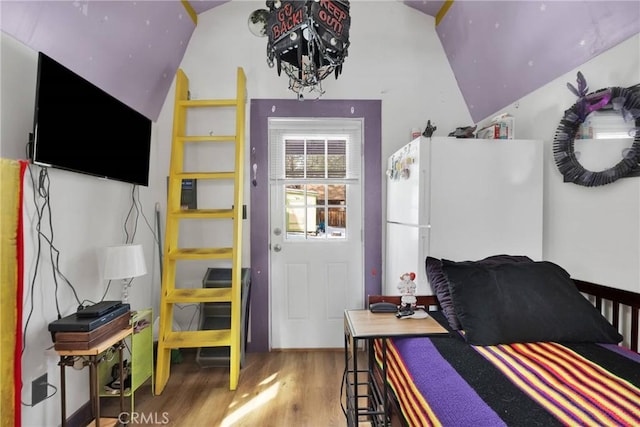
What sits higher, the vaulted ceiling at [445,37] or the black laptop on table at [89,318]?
the vaulted ceiling at [445,37]

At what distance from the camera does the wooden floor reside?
1803mm

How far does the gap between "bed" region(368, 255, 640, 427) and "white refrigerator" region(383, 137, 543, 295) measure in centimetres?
26

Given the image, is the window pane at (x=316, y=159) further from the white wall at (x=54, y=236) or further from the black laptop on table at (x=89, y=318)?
the black laptop on table at (x=89, y=318)

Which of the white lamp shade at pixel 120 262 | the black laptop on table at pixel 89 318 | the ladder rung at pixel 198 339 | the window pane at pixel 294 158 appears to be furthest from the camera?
the window pane at pixel 294 158

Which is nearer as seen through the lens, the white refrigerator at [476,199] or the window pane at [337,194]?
the white refrigerator at [476,199]

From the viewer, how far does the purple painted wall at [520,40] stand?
1403 mm

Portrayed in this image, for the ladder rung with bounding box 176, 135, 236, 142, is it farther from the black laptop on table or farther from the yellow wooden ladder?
the black laptop on table

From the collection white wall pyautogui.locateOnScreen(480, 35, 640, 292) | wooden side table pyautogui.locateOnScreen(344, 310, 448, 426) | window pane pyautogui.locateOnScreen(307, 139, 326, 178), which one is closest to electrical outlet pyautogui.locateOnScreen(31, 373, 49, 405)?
wooden side table pyautogui.locateOnScreen(344, 310, 448, 426)

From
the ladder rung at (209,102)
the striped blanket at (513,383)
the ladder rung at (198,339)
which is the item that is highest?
the ladder rung at (209,102)

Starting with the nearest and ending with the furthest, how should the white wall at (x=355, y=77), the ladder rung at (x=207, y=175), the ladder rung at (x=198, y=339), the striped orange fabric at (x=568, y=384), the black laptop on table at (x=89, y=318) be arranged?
1. the striped orange fabric at (x=568, y=384)
2. the black laptop on table at (x=89, y=318)
3. the ladder rung at (x=198, y=339)
4. the ladder rung at (x=207, y=175)
5. the white wall at (x=355, y=77)

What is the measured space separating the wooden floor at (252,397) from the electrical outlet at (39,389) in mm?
521

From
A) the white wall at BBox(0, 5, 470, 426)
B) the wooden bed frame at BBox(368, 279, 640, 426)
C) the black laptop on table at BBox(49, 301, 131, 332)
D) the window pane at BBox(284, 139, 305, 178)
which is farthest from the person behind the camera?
the window pane at BBox(284, 139, 305, 178)

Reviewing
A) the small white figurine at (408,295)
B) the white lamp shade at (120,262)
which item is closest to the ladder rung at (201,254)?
the white lamp shade at (120,262)

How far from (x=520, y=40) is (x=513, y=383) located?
185cm
